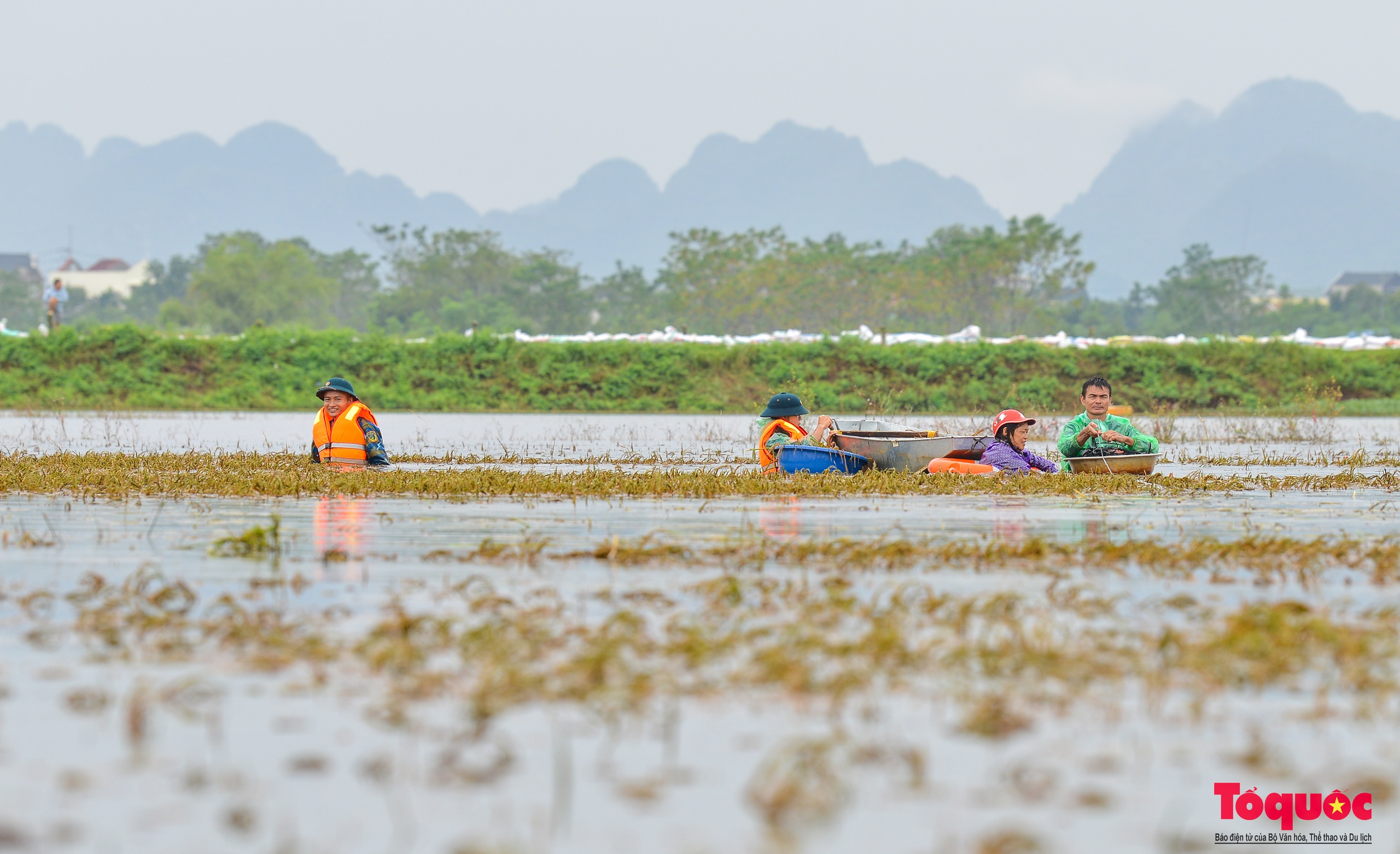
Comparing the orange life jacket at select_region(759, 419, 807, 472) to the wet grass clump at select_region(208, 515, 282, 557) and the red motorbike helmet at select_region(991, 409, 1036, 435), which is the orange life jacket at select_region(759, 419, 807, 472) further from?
the wet grass clump at select_region(208, 515, 282, 557)

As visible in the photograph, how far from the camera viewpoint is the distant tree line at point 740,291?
77.8 metres

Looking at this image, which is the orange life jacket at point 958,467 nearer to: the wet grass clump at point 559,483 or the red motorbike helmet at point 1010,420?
the wet grass clump at point 559,483

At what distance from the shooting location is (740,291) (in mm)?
77812

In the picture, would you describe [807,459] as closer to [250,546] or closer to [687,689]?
[250,546]

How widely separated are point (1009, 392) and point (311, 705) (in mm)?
38064

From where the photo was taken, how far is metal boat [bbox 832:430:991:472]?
52.8 ft

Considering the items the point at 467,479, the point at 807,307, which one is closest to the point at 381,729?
the point at 467,479

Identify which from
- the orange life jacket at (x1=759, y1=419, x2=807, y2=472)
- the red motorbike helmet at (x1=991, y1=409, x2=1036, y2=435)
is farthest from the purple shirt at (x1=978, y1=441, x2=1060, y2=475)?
the orange life jacket at (x1=759, y1=419, x2=807, y2=472)

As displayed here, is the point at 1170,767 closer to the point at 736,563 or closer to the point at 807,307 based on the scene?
the point at 736,563

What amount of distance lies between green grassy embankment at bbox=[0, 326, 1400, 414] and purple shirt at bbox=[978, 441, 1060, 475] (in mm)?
26120

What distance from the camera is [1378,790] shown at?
4.56 m
